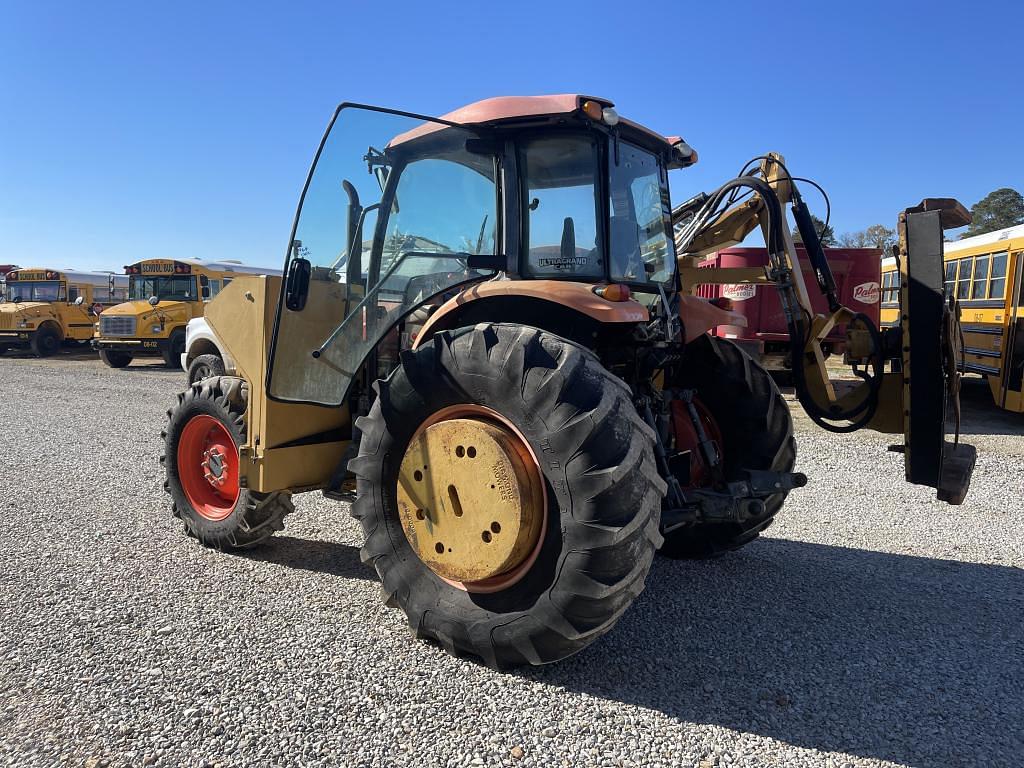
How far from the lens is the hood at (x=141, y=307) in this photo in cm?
1780

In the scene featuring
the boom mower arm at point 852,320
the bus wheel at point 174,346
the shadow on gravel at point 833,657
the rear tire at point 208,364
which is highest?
the boom mower arm at point 852,320

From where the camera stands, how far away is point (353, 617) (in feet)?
11.4

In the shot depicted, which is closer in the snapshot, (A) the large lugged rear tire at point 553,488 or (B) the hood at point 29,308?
(A) the large lugged rear tire at point 553,488

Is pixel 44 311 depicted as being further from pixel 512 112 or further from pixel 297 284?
pixel 512 112

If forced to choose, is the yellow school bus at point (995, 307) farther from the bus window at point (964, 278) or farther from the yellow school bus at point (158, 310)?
the yellow school bus at point (158, 310)

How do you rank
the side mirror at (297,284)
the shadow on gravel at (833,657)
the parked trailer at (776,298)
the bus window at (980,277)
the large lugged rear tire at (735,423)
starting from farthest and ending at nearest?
1. the parked trailer at (776,298)
2. the bus window at (980,277)
3. the large lugged rear tire at (735,423)
4. the side mirror at (297,284)
5. the shadow on gravel at (833,657)

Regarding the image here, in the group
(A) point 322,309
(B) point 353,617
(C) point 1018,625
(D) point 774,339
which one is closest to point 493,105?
(A) point 322,309

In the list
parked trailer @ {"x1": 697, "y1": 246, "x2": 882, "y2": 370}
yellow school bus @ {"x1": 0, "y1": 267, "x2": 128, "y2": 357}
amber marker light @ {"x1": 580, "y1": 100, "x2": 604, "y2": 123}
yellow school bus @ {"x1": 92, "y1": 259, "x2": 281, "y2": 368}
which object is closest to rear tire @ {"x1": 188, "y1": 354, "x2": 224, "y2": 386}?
amber marker light @ {"x1": 580, "y1": 100, "x2": 604, "y2": 123}

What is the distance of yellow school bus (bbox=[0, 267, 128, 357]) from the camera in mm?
21062

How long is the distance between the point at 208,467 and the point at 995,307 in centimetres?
1091

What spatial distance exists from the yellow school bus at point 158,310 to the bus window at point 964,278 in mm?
15646

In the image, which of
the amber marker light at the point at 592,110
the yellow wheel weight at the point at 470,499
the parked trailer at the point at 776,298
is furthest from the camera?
the parked trailer at the point at 776,298

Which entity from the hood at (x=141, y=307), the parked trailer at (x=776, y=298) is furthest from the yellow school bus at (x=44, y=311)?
the parked trailer at (x=776, y=298)

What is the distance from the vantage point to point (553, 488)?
285cm
